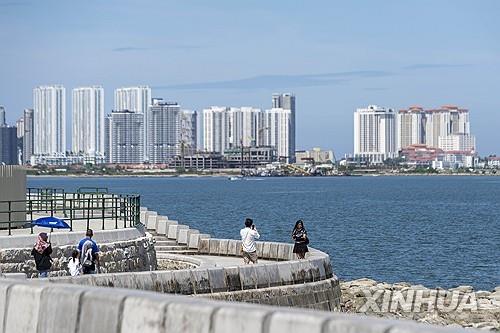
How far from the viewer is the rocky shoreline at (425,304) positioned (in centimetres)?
2977

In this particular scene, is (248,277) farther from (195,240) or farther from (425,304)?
(425,304)

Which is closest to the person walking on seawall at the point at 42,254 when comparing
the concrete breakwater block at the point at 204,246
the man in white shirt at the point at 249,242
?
the man in white shirt at the point at 249,242

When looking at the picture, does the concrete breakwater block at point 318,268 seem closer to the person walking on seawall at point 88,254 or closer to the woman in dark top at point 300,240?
the woman in dark top at point 300,240

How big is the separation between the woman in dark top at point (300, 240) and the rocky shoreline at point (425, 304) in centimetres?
488

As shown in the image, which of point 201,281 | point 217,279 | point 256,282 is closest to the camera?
point 201,281

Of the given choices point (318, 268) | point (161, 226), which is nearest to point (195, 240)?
point (161, 226)

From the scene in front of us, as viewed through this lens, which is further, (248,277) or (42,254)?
(248,277)

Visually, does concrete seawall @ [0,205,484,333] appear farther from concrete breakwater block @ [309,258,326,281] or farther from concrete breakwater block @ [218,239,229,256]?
concrete breakwater block @ [218,239,229,256]

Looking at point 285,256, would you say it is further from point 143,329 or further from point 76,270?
point 143,329

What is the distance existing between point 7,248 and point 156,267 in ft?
18.8

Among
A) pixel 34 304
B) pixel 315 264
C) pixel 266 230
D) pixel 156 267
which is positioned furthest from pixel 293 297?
pixel 266 230

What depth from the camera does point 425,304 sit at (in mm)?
33188

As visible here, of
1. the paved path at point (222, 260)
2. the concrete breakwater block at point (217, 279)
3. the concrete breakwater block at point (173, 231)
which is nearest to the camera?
the concrete breakwater block at point (217, 279)

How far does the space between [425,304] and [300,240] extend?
9.17 m
